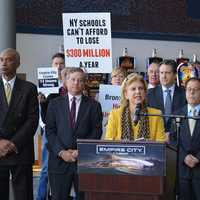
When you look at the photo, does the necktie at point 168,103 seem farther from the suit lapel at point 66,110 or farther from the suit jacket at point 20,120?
the suit jacket at point 20,120

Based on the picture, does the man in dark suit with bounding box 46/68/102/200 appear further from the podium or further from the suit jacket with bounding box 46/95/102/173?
the podium

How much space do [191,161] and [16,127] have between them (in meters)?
1.77

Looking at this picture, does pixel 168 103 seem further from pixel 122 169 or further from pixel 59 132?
pixel 122 169

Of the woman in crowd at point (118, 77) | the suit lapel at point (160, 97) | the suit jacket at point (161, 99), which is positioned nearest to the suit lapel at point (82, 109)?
the suit jacket at point (161, 99)

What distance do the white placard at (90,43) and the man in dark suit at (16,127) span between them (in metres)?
1.38

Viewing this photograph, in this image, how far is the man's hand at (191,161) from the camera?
234 inches

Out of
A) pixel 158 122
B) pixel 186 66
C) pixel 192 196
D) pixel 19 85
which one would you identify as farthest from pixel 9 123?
pixel 186 66

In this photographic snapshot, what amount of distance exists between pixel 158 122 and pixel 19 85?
1.60 m

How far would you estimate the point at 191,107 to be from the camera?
20.4 feet

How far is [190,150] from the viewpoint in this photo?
6047mm

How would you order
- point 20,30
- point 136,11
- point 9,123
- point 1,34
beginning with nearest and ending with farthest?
point 9,123
point 1,34
point 20,30
point 136,11

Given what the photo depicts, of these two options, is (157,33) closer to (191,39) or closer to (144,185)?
(191,39)

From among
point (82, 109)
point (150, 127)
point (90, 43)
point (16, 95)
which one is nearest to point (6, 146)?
point (16, 95)

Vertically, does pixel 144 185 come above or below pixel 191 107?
below
